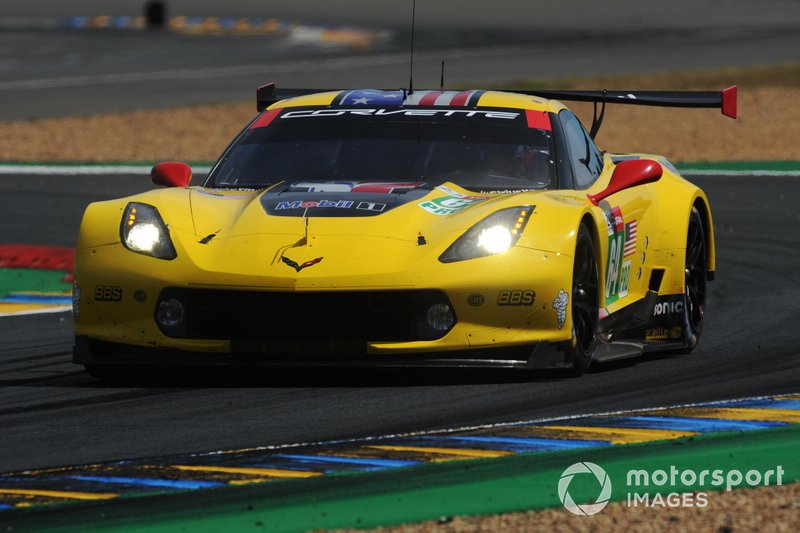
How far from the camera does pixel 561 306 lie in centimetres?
676

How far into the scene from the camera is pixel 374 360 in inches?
261

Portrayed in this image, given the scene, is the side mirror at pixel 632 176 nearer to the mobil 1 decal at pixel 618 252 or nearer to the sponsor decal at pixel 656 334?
the mobil 1 decal at pixel 618 252

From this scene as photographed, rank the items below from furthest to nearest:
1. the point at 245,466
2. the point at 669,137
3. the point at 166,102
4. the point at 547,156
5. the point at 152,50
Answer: the point at 152,50 < the point at 166,102 < the point at 669,137 < the point at 547,156 < the point at 245,466

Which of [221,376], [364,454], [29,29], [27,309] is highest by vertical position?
[364,454]

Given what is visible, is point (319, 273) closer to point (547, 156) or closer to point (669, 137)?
point (547, 156)

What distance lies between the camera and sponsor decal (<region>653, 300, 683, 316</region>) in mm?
8203

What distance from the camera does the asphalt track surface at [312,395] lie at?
19.1ft

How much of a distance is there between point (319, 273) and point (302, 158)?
1.36 m

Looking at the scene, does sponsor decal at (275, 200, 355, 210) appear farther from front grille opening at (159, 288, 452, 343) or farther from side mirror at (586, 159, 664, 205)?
side mirror at (586, 159, 664, 205)

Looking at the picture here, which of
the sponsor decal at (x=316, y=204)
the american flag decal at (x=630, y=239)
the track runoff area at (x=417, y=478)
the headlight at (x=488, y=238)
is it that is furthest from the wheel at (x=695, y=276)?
the track runoff area at (x=417, y=478)

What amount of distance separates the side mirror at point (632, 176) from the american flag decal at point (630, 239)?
0.59ft

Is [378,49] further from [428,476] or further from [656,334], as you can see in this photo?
[428,476]

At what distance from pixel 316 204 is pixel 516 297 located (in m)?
0.90

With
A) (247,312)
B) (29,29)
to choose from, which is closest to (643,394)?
(247,312)
